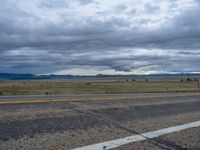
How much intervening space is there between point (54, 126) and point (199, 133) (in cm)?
367

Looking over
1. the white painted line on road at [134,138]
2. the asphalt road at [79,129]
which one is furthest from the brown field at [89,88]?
the white painted line on road at [134,138]

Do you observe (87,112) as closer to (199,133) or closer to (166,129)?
(166,129)

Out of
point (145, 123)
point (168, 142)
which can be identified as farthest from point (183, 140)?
point (145, 123)

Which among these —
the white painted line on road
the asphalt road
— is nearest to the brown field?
the asphalt road

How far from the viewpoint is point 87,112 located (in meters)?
7.88

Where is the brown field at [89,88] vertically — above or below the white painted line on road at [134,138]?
below

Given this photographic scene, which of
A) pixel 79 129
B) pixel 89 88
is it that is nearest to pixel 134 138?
pixel 79 129

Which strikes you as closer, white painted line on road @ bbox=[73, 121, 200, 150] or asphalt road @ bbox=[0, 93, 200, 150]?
white painted line on road @ bbox=[73, 121, 200, 150]

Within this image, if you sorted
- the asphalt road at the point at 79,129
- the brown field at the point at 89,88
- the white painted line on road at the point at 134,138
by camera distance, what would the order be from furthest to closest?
the brown field at the point at 89,88 < the asphalt road at the point at 79,129 < the white painted line on road at the point at 134,138

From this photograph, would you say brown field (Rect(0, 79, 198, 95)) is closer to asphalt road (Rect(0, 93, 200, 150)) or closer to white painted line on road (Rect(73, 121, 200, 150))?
asphalt road (Rect(0, 93, 200, 150))

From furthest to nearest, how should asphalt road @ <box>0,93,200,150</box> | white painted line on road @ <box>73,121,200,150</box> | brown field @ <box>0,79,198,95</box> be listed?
brown field @ <box>0,79,198,95</box>, asphalt road @ <box>0,93,200,150</box>, white painted line on road @ <box>73,121,200,150</box>

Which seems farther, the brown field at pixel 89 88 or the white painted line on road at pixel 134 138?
the brown field at pixel 89 88

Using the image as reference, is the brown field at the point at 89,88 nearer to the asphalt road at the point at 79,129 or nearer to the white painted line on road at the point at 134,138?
the asphalt road at the point at 79,129

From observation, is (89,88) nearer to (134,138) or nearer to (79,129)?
(79,129)
